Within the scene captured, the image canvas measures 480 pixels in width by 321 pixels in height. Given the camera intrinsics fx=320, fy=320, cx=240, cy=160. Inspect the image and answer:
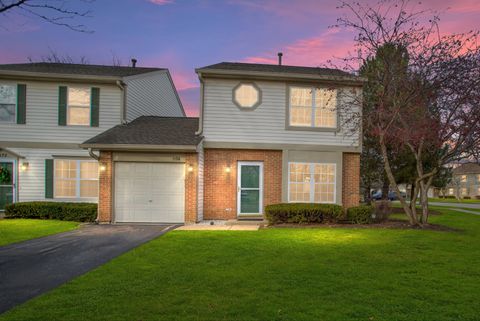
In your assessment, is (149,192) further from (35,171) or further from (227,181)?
(35,171)

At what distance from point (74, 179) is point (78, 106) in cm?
312

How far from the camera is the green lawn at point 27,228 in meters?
9.29

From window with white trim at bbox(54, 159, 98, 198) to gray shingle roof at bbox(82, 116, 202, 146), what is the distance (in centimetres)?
159

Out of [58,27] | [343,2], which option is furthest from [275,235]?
[343,2]

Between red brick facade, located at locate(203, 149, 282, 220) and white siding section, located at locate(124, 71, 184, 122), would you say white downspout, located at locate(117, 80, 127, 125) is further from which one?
red brick facade, located at locate(203, 149, 282, 220)

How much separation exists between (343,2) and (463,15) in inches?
172

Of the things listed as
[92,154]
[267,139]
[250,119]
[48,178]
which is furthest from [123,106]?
[267,139]

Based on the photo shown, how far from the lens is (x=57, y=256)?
7.27 m

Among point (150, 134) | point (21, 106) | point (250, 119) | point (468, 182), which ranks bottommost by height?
point (468, 182)

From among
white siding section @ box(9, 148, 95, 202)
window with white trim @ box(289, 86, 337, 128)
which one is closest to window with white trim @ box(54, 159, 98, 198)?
white siding section @ box(9, 148, 95, 202)

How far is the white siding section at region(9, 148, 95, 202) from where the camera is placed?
13477mm

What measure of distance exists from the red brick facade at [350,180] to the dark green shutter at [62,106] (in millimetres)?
12187

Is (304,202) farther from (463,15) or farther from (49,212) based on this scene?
(49,212)

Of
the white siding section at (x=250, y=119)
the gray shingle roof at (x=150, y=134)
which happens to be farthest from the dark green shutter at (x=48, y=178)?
the white siding section at (x=250, y=119)
